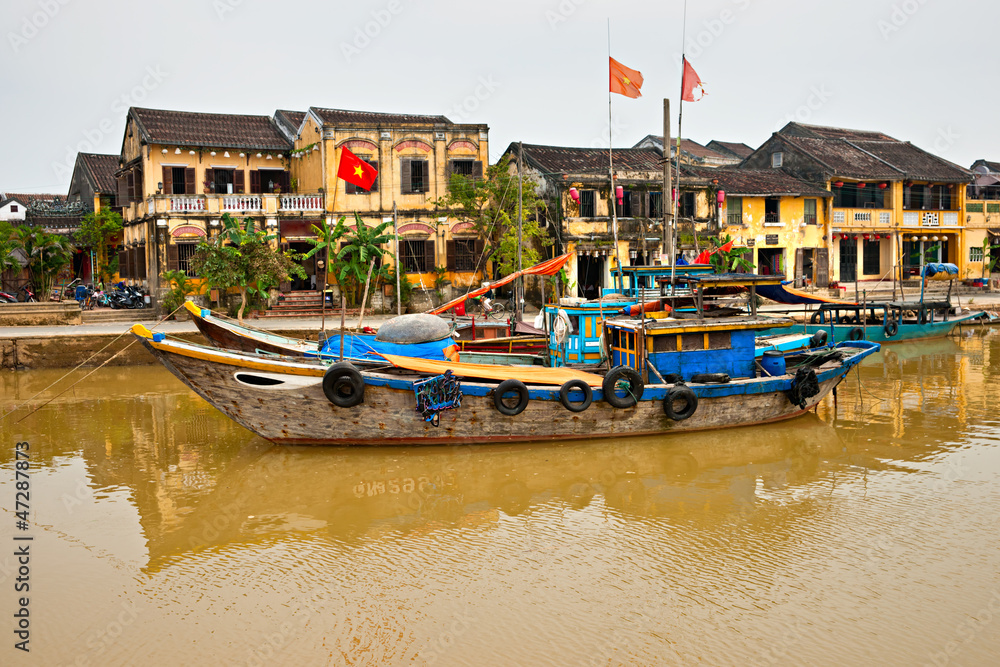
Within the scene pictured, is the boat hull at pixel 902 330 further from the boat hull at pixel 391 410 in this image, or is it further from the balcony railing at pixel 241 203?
the balcony railing at pixel 241 203

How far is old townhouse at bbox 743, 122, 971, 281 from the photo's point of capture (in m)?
33.1

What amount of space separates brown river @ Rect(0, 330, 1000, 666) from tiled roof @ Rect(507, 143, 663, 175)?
17480 mm

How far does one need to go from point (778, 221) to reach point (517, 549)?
2725cm

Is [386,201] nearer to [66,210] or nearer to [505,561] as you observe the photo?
[66,210]

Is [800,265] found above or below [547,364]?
above

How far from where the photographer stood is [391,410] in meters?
10.7

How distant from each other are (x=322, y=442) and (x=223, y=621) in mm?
4490

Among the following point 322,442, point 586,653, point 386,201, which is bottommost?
point 586,653

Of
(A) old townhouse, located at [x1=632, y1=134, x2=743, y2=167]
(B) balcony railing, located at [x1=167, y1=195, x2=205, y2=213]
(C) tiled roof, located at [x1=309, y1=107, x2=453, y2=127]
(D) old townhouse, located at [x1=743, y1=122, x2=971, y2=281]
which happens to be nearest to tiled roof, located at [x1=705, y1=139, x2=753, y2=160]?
(A) old townhouse, located at [x1=632, y1=134, x2=743, y2=167]

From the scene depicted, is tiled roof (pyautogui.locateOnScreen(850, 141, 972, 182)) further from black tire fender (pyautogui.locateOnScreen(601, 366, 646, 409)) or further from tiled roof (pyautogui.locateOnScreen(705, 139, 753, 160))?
black tire fender (pyautogui.locateOnScreen(601, 366, 646, 409))

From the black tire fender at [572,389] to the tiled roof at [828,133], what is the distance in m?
28.6

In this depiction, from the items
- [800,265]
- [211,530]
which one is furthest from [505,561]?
[800,265]

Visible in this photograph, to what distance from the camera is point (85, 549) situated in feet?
26.6

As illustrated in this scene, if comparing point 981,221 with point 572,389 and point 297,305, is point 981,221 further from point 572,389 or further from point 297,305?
point 572,389
